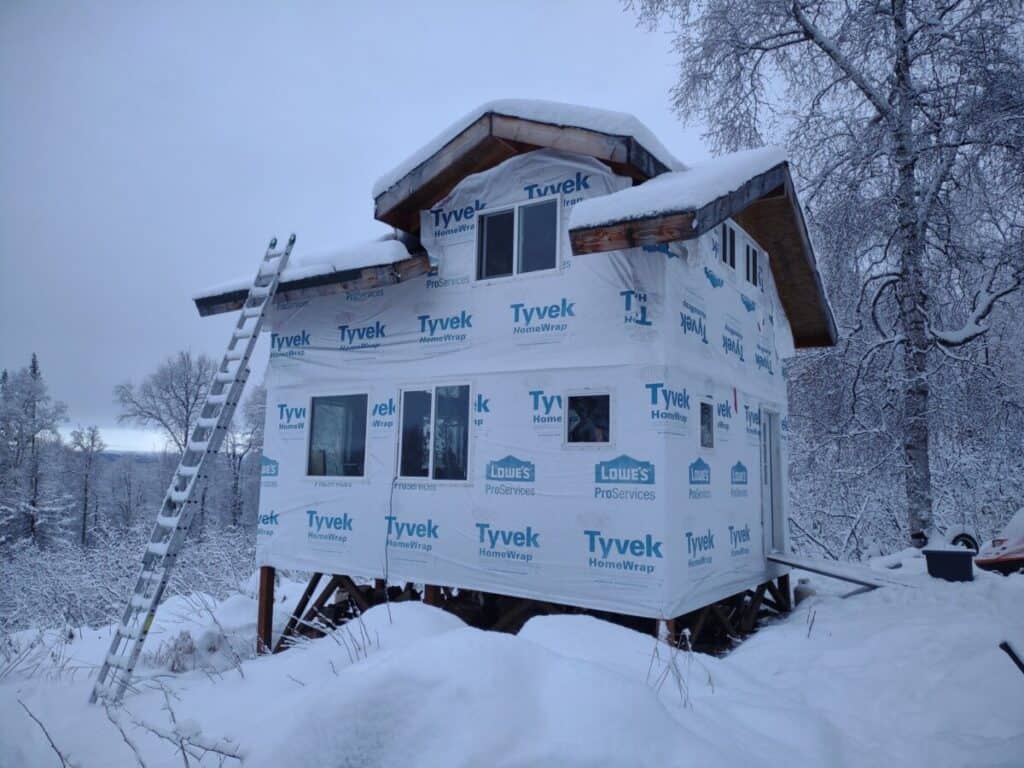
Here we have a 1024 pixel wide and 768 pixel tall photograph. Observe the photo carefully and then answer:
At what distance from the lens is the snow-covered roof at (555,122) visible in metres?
6.50

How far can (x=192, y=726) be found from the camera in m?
3.35

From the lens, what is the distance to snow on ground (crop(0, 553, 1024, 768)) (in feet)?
8.78

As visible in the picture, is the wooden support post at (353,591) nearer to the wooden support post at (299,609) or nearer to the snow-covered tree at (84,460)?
the wooden support post at (299,609)

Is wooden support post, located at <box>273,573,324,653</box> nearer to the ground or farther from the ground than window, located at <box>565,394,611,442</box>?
nearer to the ground

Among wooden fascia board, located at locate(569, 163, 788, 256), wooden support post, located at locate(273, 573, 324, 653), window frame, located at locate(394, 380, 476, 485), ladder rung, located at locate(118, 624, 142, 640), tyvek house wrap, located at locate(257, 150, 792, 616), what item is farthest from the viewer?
wooden support post, located at locate(273, 573, 324, 653)

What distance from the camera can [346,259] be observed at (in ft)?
25.5

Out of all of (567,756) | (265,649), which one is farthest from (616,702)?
(265,649)

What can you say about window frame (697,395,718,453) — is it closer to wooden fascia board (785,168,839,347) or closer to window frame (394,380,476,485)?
window frame (394,380,476,485)

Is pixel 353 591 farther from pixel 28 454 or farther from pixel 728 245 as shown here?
pixel 28 454

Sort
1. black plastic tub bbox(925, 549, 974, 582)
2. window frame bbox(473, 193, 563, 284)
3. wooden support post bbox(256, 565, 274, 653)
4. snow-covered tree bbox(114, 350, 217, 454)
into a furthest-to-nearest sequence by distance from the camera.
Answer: snow-covered tree bbox(114, 350, 217, 454) → wooden support post bbox(256, 565, 274, 653) → black plastic tub bbox(925, 549, 974, 582) → window frame bbox(473, 193, 563, 284)

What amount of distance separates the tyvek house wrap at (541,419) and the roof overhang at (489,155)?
16 cm

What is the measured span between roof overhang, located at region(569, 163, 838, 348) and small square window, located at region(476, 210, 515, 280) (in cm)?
175

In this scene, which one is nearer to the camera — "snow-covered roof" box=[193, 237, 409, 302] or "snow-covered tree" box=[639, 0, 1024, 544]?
"snow-covered roof" box=[193, 237, 409, 302]

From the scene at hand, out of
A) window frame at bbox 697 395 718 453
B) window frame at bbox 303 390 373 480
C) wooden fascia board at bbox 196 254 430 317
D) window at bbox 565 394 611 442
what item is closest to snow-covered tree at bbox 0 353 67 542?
window frame at bbox 303 390 373 480
